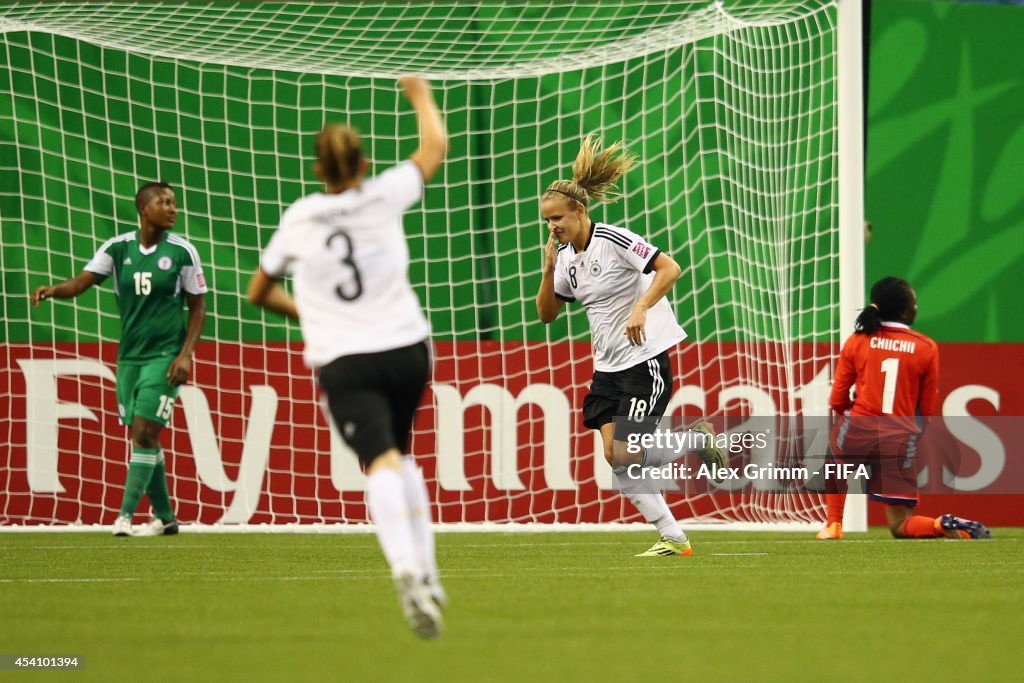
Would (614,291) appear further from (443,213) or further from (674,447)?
(443,213)

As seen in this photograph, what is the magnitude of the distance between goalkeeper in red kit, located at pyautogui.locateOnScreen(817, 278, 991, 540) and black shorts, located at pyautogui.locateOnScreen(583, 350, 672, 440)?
2105 millimetres

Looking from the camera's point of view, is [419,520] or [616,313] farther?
[616,313]

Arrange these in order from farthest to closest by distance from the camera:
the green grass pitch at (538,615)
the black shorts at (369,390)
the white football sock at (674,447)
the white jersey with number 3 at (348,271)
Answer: the white football sock at (674,447), the white jersey with number 3 at (348,271), the black shorts at (369,390), the green grass pitch at (538,615)

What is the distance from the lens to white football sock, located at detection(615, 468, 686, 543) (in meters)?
8.13

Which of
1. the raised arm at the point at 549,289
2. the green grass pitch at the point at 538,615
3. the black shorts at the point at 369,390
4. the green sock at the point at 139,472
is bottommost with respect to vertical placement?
the green grass pitch at the point at 538,615

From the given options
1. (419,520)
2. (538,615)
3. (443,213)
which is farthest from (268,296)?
(443,213)

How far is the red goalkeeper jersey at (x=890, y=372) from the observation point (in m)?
9.82

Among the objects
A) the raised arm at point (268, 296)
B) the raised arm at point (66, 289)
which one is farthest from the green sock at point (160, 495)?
the raised arm at point (268, 296)

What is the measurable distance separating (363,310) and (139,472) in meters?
5.17

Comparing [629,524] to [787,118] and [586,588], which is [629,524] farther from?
[586,588]

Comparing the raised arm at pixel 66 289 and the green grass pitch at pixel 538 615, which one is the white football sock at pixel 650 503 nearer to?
the green grass pitch at pixel 538 615

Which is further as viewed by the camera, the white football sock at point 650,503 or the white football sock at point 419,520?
the white football sock at point 650,503

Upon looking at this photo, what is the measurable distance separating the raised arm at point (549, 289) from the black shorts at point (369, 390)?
121 inches

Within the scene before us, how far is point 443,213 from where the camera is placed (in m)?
12.4
